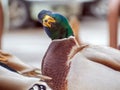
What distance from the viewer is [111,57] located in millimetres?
533

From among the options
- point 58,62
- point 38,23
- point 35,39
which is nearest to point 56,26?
point 58,62

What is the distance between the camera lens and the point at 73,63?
523 millimetres

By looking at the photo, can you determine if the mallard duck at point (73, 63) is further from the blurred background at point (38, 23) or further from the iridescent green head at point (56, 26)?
the blurred background at point (38, 23)

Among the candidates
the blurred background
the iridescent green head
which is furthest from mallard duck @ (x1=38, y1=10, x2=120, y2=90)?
the blurred background

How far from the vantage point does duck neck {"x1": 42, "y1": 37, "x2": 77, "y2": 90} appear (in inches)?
20.3

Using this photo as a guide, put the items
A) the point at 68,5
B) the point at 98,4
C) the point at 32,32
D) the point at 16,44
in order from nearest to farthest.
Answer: the point at 16,44
the point at 32,32
the point at 68,5
the point at 98,4

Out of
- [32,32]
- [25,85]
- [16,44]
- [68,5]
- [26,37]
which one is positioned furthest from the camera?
[68,5]

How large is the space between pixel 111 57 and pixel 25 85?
155 millimetres

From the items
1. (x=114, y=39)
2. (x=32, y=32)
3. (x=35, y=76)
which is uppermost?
(x=35, y=76)

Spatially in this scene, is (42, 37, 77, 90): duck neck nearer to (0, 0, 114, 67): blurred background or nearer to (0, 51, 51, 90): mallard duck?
(0, 51, 51, 90): mallard duck

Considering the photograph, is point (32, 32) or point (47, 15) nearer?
point (47, 15)

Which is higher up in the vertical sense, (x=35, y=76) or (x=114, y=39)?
(x=35, y=76)

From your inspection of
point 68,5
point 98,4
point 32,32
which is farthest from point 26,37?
point 98,4

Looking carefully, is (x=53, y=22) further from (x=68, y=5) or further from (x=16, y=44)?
(x=68, y=5)
